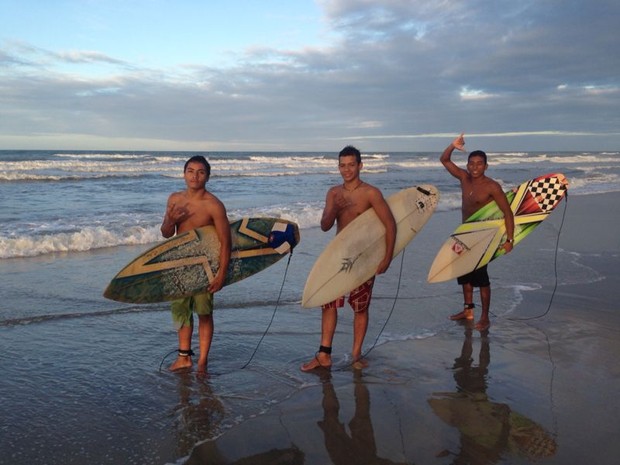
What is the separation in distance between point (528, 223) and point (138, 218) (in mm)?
7950

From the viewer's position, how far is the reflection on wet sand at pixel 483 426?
9.21 ft

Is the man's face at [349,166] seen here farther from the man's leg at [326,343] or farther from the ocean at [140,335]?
the ocean at [140,335]

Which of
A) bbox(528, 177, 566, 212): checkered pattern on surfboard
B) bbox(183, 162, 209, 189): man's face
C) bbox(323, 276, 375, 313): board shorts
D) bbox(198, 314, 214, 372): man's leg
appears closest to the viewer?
bbox(183, 162, 209, 189): man's face

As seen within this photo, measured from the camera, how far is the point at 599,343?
4605 mm

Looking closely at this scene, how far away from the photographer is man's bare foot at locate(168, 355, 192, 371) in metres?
3.91

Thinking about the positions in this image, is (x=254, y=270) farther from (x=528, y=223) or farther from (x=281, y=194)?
(x=281, y=194)

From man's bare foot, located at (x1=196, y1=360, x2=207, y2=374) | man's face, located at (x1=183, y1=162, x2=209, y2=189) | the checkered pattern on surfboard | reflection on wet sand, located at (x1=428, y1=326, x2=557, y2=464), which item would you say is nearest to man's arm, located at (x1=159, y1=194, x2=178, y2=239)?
man's face, located at (x1=183, y1=162, x2=209, y2=189)

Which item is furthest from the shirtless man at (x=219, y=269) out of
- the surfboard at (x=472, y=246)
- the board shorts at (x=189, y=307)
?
the surfboard at (x=472, y=246)

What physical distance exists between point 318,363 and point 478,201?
8.38ft

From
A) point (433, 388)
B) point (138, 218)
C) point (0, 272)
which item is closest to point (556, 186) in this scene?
point (433, 388)

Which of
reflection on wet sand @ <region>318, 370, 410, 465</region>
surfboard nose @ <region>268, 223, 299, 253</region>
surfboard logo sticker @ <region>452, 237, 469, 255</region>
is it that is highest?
surfboard nose @ <region>268, 223, 299, 253</region>

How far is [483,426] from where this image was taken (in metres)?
3.10

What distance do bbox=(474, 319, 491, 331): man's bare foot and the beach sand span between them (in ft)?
0.29

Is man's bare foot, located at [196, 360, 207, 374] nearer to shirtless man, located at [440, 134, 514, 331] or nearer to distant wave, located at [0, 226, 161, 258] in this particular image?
shirtless man, located at [440, 134, 514, 331]
